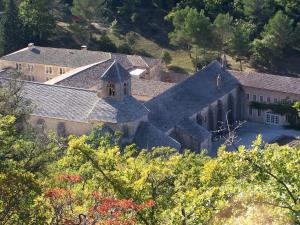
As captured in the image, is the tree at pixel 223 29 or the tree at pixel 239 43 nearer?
the tree at pixel 239 43

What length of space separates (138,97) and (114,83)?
12270 millimetres

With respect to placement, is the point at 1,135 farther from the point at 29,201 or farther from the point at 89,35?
the point at 89,35

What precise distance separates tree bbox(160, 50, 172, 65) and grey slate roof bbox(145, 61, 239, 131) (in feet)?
46.1

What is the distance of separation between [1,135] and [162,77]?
179 feet

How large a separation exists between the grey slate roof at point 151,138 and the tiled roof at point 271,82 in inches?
722

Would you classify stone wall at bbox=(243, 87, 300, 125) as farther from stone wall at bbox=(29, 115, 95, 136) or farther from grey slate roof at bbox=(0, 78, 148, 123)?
stone wall at bbox=(29, 115, 95, 136)

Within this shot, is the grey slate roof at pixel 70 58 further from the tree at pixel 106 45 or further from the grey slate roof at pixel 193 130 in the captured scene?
the grey slate roof at pixel 193 130

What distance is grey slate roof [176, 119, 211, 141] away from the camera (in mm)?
53906

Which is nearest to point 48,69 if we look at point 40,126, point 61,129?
point 61,129

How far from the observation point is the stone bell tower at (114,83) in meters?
50.4

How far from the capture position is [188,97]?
59.2 metres

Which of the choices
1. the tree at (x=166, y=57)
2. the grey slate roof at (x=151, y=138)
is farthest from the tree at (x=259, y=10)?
the grey slate roof at (x=151, y=138)

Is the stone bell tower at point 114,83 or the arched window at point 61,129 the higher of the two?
the stone bell tower at point 114,83

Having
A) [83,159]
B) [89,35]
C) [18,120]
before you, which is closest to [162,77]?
[89,35]
